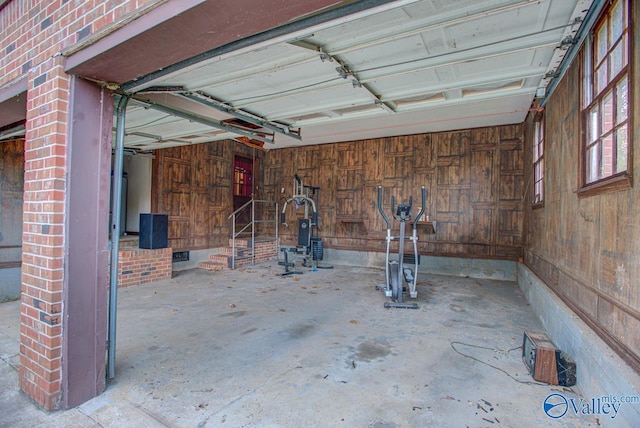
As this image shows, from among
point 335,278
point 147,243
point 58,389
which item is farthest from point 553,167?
point 147,243

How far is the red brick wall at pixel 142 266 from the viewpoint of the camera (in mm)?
5630

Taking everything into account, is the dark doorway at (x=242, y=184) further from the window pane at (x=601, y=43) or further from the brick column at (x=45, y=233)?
the window pane at (x=601, y=43)

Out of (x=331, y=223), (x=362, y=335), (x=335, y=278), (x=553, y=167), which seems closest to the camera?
(x=362, y=335)

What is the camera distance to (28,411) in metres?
2.14

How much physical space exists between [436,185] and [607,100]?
4978mm

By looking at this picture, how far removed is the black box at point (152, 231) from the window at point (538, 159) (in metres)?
6.48

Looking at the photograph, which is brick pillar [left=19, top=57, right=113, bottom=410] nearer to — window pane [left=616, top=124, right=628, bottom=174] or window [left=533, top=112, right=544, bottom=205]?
window pane [left=616, top=124, right=628, bottom=174]

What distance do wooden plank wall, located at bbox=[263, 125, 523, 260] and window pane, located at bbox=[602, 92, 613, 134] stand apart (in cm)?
461

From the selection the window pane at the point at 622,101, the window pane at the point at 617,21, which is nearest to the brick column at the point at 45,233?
the window pane at the point at 622,101

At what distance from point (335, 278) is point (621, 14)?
18.2 feet

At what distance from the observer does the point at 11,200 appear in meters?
5.05

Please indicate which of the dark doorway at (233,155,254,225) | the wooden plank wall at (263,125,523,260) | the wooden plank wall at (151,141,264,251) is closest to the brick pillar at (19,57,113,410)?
the wooden plank wall at (151,141,264,251)

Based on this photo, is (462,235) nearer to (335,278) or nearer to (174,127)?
(335,278)

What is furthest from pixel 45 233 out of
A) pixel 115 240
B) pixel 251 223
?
pixel 251 223
